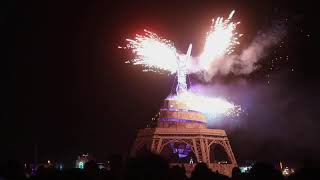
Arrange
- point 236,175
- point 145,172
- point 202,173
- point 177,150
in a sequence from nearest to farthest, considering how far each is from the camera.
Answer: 1. point 145,172
2. point 202,173
3. point 236,175
4. point 177,150

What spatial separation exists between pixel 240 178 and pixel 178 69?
43439 mm

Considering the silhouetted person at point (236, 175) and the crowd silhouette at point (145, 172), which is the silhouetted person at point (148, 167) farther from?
the silhouetted person at point (236, 175)

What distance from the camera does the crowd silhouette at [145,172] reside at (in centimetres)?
832

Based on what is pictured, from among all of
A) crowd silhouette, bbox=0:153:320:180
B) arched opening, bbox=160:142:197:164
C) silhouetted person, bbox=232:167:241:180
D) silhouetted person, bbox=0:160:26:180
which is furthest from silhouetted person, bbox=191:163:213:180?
arched opening, bbox=160:142:197:164

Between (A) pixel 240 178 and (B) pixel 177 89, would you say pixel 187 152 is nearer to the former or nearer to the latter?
(B) pixel 177 89

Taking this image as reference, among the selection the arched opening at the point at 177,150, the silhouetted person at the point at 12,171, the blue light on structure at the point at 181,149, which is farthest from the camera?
the blue light on structure at the point at 181,149

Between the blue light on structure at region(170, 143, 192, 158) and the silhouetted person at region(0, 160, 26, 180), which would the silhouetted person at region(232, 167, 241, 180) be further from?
the blue light on structure at region(170, 143, 192, 158)

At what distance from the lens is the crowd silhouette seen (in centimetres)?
832

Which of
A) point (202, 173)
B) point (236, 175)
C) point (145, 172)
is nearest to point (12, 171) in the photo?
point (145, 172)

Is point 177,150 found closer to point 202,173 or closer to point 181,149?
point 181,149

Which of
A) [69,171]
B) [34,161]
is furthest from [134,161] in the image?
[34,161]

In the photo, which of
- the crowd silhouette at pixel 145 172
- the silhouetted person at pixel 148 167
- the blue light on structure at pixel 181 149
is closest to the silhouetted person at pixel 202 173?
the crowd silhouette at pixel 145 172

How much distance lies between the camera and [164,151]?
6712 centimetres

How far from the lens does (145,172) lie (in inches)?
325
